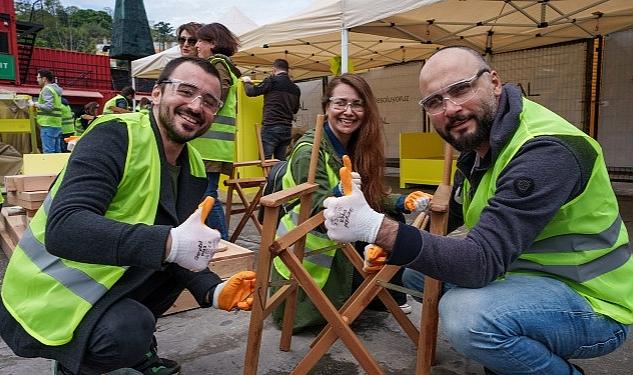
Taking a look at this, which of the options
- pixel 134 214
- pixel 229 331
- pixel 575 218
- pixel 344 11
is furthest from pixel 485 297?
pixel 344 11

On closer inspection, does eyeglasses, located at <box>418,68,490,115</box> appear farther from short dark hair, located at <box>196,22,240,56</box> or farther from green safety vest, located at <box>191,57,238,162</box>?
short dark hair, located at <box>196,22,240,56</box>

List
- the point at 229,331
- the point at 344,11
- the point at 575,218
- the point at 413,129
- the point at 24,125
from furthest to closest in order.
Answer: the point at 413,129, the point at 24,125, the point at 344,11, the point at 229,331, the point at 575,218

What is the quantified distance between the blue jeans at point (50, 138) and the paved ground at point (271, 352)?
25.2 feet

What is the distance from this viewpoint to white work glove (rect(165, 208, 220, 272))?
4.46ft

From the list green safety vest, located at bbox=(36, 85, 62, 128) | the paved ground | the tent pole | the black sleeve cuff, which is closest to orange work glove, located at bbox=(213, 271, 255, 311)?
the paved ground

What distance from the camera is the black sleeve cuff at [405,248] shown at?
130 cm

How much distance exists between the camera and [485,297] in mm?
1473

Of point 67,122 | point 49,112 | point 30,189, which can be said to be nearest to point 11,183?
point 30,189

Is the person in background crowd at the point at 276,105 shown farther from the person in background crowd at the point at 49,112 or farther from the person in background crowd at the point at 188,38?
the person in background crowd at the point at 49,112

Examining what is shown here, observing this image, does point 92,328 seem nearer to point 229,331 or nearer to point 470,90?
point 229,331

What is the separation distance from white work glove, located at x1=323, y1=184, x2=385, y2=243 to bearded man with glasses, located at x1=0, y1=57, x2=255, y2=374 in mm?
370

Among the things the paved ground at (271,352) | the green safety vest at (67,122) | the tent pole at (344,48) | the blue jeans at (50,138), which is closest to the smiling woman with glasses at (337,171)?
the paved ground at (271,352)

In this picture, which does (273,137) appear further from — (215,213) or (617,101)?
(617,101)

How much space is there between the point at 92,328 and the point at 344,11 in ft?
13.9
